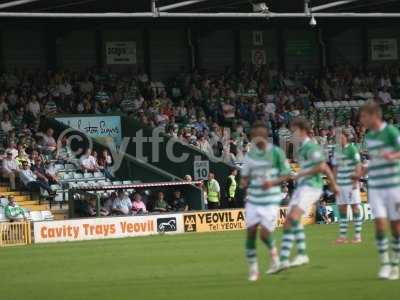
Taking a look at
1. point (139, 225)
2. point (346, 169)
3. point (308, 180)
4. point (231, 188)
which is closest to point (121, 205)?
point (139, 225)

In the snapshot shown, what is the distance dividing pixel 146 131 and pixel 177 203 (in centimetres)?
411

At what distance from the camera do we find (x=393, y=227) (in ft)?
49.0

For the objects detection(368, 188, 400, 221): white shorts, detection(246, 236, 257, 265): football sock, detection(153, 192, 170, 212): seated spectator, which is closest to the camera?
detection(368, 188, 400, 221): white shorts

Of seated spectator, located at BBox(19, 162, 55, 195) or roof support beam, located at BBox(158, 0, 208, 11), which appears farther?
roof support beam, located at BBox(158, 0, 208, 11)

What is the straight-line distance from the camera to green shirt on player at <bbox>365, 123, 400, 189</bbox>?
14.7m

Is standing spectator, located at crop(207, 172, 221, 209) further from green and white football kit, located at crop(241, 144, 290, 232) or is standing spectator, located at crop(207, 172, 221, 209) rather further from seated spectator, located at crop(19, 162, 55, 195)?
green and white football kit, located at crop(241, 144, 290, 232)

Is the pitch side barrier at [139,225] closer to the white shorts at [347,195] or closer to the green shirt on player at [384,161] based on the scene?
the white shorts at [347,195]

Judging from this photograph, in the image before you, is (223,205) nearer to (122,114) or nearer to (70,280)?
(122,114)

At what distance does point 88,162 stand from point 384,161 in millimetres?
22587

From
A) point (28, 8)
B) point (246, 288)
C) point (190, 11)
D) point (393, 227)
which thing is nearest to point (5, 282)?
point (246, 288)

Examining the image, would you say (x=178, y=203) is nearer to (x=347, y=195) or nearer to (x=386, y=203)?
(x=347, y=195)

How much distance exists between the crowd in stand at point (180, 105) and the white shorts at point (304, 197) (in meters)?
18.1

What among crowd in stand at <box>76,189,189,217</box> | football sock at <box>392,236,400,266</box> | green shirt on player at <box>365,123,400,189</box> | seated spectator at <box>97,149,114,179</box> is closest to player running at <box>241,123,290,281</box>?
green shirt on player at <box>365,123,400,189</box>

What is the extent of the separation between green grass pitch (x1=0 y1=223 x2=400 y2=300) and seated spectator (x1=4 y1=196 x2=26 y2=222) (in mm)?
5532
